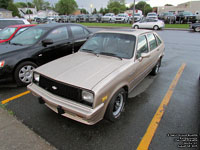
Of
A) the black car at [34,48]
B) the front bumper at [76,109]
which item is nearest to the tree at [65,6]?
the black car at [34,48]

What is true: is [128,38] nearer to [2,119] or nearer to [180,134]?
[180,134]

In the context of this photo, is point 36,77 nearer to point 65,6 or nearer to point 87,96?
point 87,96

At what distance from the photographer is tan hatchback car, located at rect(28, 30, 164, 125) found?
215 cm

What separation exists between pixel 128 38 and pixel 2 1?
88407 millimetres

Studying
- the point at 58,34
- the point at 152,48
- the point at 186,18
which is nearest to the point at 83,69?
the point at 152,48

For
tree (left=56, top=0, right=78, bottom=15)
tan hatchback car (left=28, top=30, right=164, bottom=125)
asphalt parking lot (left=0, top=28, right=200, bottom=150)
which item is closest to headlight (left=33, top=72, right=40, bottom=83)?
tan hatchback car (left=28, top=30, right=164, bottom=125)

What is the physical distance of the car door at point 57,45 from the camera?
4402 millimetres

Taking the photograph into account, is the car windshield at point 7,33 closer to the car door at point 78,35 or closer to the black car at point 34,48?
the black car at point 34,48

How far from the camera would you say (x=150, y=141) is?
229cm

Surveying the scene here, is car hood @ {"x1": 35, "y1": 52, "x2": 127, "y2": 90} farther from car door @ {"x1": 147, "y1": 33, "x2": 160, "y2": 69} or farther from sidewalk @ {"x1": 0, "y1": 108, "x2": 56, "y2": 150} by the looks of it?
car door @ {"x1": 147, "y1": 33, "x2": 160, "y2": 69}

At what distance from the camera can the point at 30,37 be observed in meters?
4.53

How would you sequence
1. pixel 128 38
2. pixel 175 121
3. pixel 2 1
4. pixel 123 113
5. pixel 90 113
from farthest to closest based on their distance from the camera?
1. pixel 2 1
2. pixel 128 38
3. pixel 123 113
4. pixel 175 121
5. pixel 90 113

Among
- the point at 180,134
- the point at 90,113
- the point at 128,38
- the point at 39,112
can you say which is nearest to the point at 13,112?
the point at 39,112

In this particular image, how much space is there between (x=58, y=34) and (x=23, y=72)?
67.1 inches
